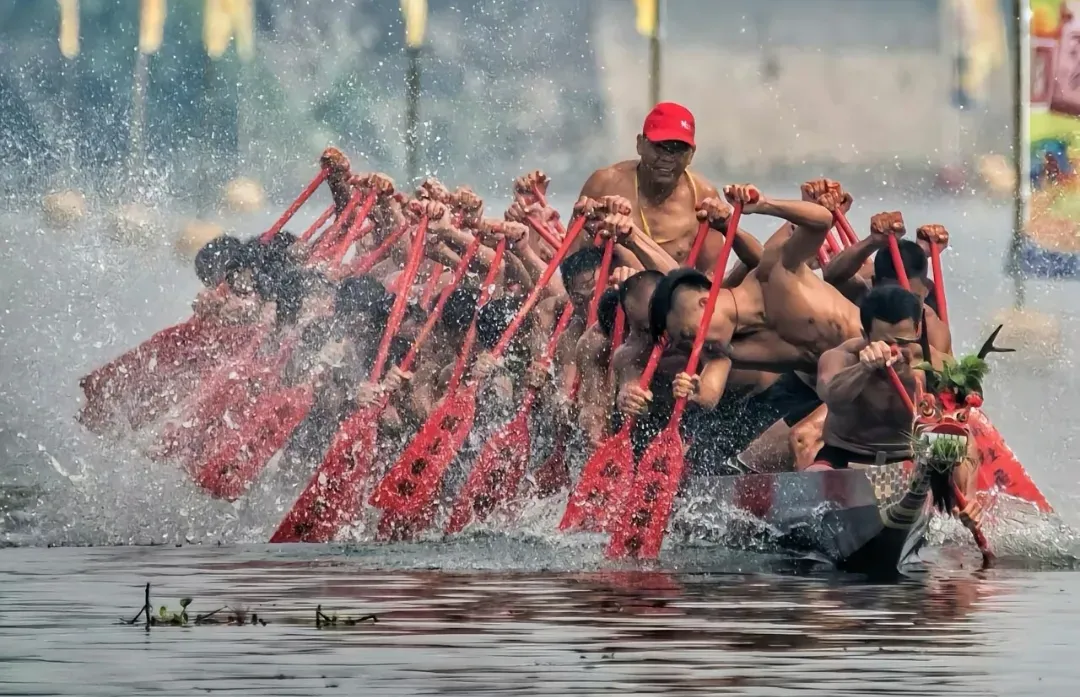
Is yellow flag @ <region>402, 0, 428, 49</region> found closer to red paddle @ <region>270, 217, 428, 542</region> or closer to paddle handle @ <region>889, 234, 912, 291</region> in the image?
red paddle @ <region>270, 217, 428, 542</region>

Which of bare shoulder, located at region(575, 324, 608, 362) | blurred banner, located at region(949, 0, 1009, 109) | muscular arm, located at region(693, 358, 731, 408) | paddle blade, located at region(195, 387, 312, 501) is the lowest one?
paddle blade, located at region(195, 387, 312, 501)

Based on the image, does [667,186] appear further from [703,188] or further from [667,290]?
[667,290]

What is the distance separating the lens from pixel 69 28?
27.3m

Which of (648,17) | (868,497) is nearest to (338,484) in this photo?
(868,497)

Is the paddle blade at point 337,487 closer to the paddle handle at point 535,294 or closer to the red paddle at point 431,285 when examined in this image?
the paddle handle at point 535,294

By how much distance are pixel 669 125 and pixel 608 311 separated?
6.16 feet

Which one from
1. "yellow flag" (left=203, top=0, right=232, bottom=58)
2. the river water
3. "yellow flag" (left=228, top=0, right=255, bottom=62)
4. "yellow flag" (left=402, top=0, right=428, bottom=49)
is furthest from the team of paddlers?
"yellow flag" (left=402, top=0, right=428, bottom=49)

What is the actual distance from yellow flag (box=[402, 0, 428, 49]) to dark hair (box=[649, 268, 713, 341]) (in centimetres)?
1202

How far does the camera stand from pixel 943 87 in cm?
2878

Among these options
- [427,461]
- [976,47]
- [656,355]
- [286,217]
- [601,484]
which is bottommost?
[601,484]

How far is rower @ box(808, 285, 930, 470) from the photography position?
51.0 ft

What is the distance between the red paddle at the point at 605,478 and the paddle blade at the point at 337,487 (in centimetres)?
183

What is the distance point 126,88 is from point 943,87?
25.4 ft

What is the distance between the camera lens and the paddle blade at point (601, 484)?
1681 centimetres
